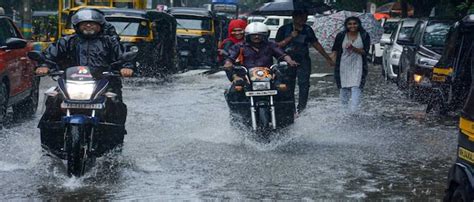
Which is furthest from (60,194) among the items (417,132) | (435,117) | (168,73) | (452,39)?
(168,73)

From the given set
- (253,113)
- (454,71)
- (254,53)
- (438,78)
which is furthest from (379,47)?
(253,113)

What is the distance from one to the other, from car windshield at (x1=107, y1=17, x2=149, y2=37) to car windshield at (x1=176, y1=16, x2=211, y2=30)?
6.52 m

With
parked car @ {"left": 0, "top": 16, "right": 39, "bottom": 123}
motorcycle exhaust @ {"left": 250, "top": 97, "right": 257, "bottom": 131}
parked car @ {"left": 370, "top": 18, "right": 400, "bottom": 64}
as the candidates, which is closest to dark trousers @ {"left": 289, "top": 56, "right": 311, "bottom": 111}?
motorcycle exhaust @ {"left": 250, "top": 97, "right": 257, "bottom": 131}

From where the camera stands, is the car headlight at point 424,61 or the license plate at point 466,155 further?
the car headlight at point 424,61

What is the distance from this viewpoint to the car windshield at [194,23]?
31766 mm

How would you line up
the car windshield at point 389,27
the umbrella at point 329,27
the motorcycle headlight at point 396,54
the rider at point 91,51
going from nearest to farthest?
1. the rider at point 91,51
2. the umbrella at point 329,27
3. the motorcycle headlight at point 396,54
4. the car windshield at point 389,27

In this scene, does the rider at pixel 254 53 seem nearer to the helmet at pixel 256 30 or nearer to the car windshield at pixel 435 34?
the helmet at pixel 256 30

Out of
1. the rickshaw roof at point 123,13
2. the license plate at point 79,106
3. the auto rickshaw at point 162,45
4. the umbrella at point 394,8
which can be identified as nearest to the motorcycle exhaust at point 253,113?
the license plate at point 79,106

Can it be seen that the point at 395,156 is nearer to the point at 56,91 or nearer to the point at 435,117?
the point at 56,91

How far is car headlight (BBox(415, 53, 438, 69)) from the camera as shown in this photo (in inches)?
668

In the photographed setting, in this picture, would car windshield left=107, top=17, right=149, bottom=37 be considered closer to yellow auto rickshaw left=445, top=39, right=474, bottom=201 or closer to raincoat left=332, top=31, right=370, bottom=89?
raincoat left=332, top=31, right=370, bottom=89

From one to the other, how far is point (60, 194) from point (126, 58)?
5.88ft

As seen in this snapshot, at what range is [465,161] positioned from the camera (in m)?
5.86

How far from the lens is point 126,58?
9820 mm
